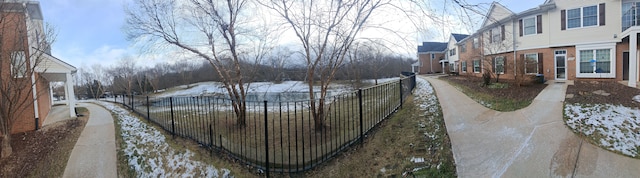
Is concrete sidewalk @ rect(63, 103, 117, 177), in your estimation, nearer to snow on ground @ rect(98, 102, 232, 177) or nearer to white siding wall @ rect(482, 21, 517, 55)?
snow on ground @ rect(98, 102, 232, 177)

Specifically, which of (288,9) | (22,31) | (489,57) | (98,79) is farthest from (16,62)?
(98,79)

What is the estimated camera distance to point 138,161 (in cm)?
650

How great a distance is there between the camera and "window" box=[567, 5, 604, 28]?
12.8 m

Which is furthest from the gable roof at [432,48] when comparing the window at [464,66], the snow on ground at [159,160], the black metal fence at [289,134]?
the snow on ground at [159,160]

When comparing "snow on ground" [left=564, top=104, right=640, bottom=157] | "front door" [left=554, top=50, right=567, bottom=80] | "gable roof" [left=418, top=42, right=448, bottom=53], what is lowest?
"snow on ground" [left=564, top=104, right=640, bottom=157]

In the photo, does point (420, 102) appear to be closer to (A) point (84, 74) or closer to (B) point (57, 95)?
(B) point (57, 95)

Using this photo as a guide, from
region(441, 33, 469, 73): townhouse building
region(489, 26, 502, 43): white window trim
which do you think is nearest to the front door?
region(489, 26, 502, 43): white window trim

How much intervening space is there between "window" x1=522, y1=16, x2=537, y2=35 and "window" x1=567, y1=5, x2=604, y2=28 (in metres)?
1.66

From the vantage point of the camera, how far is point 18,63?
7738mm

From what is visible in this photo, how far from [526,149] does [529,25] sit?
47.6ft

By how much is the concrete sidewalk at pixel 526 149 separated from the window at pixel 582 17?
9415mm

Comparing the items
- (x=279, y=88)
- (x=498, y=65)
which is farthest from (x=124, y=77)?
(x=498, y=65)

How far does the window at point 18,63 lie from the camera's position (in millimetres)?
7309

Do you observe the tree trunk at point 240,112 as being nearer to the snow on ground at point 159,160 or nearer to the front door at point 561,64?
the snow on ground at point 159,160
